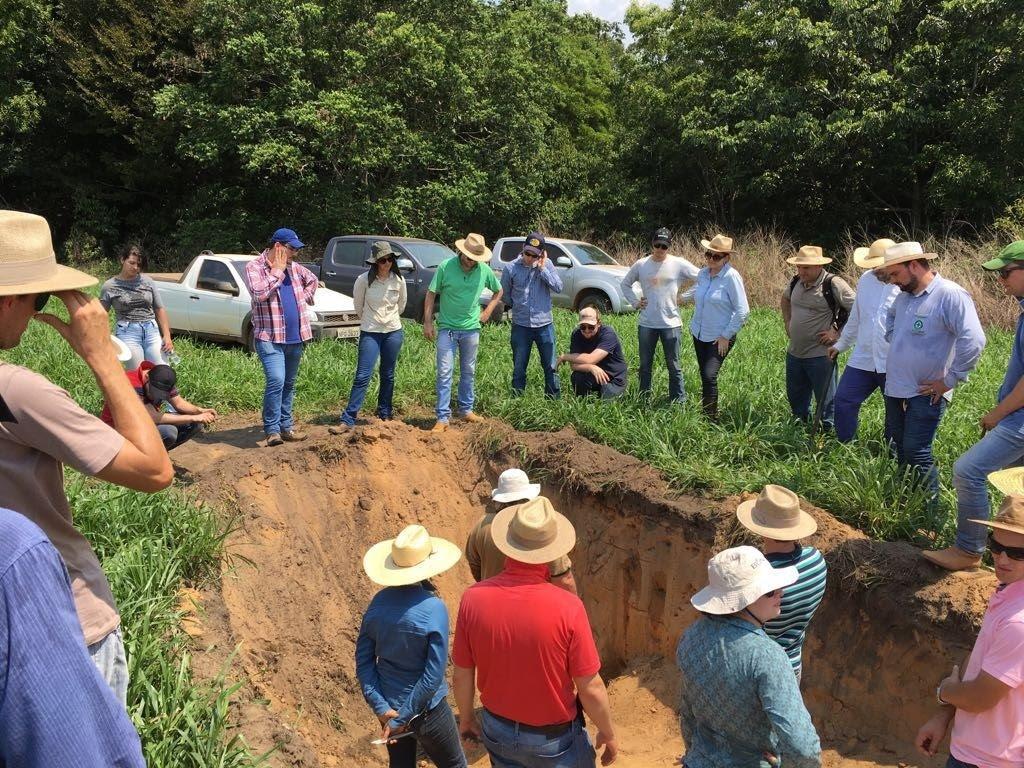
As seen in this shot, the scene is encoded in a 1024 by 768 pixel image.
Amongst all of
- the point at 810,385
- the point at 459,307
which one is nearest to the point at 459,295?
the point at 459,307

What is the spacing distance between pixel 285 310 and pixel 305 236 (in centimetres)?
1785

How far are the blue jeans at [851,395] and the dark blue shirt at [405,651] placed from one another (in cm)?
413

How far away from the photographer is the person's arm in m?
2.39

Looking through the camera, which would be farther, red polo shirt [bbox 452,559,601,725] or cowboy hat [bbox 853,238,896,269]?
cowboy hat [bbox 853,238,896,269]

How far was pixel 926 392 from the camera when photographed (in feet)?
17.7

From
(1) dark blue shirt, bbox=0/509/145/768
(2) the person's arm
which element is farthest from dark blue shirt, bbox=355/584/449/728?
(1) dark blue shirt, bbox=0/509/145/768

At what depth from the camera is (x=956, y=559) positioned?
502cm

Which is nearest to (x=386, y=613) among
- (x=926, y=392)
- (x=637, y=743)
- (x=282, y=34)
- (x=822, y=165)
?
(x=637, y=743)

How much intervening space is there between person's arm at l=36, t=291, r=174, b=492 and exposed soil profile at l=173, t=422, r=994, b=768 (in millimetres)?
2313

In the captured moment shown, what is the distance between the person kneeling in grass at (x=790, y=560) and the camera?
357 centimetres

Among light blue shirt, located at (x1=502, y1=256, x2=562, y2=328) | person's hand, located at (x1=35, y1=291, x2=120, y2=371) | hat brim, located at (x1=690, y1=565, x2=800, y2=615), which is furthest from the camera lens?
light blue shirt, located at (x1=502, y1=256, x2=562, y2=328)

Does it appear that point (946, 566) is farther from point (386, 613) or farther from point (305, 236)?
point (305, 236)

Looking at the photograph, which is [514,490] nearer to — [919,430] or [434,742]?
[434,742]

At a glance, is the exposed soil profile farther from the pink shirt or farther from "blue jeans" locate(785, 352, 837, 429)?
the pink shirt
